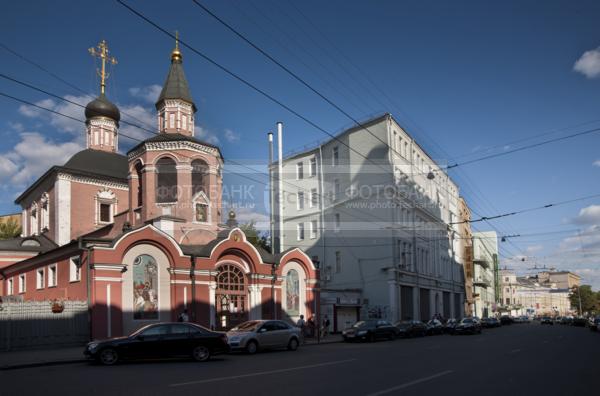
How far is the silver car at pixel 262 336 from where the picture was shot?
22156mm

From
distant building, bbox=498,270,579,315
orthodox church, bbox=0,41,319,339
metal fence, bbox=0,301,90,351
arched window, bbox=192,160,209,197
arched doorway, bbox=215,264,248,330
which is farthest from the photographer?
distant building, bbox=498,270,579,315

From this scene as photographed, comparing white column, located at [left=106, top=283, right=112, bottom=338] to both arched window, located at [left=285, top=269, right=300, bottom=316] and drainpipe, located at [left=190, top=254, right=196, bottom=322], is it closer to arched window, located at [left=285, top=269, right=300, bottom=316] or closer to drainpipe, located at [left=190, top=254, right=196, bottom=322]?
drainpipe, located at [left=190, top=254, right=196, bottom=322]

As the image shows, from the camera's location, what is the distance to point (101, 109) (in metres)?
50.2

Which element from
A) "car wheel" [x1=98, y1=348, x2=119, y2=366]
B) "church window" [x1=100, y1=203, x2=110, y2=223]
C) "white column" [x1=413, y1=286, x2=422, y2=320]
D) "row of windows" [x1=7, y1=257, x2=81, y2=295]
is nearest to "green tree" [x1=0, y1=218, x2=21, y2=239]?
"church window" [x1=100, y1=203, x2=110, y2=223]

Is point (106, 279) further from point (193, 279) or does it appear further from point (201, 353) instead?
point (201, 353)

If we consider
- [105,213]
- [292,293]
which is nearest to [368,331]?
[292,293]

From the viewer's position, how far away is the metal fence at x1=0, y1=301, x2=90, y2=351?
2278 centimetres

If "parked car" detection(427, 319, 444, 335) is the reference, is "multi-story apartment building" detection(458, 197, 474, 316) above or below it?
above

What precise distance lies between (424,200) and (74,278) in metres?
36.6

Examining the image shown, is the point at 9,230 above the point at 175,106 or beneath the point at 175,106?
beneath

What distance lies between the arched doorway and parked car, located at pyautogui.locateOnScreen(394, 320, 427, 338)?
36.9ft

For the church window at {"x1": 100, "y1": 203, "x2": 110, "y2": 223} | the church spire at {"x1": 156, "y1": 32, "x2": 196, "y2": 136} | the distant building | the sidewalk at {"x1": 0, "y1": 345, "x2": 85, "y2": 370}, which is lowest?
the distant building

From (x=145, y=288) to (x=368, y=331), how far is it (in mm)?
13231

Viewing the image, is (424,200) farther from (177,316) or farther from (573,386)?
(573,386)
